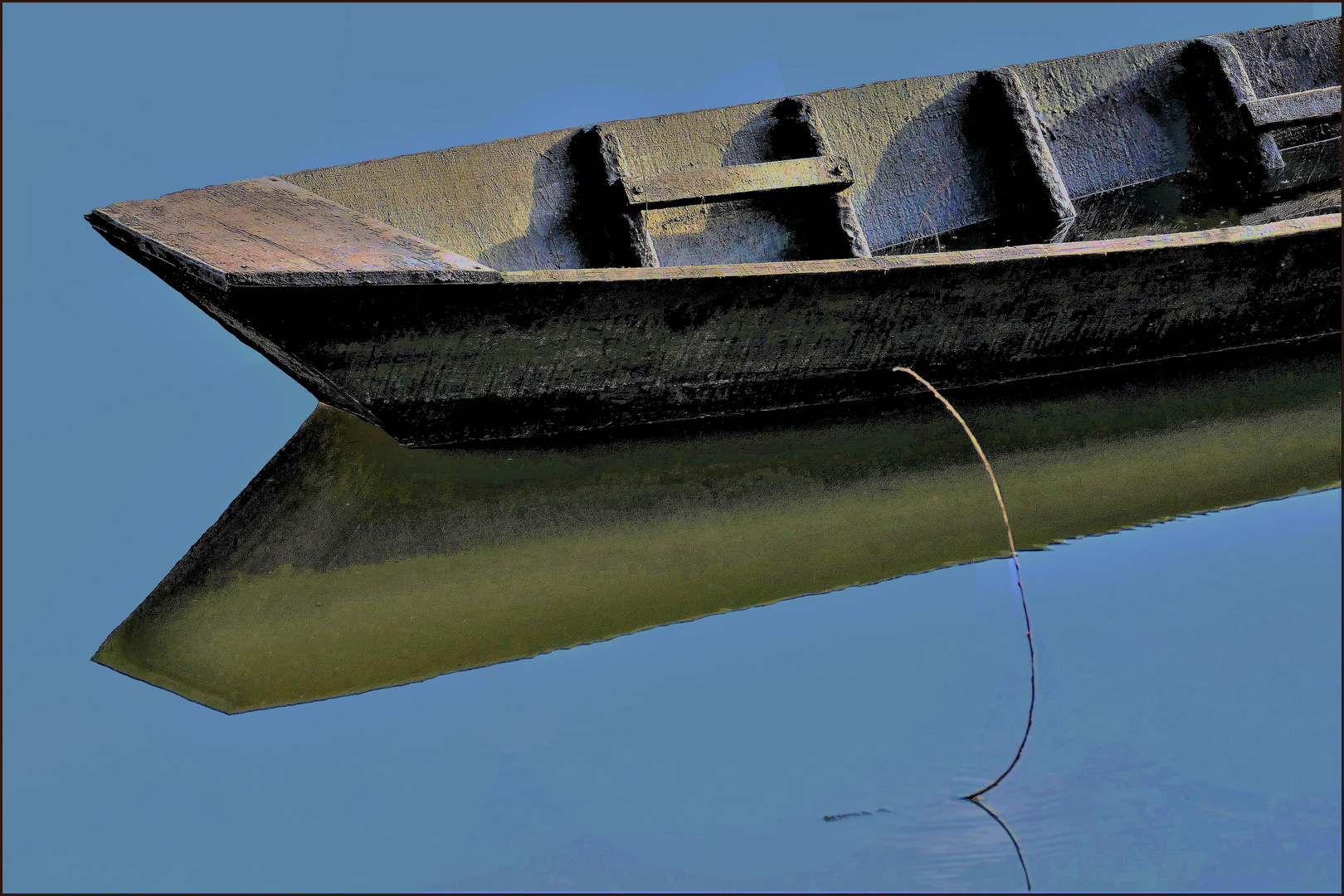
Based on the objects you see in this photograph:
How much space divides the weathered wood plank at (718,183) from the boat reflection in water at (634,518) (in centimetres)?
72

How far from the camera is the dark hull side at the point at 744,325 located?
2.70 metres

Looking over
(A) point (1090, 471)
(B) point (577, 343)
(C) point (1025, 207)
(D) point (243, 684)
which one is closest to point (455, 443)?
(B) point (577, 343)

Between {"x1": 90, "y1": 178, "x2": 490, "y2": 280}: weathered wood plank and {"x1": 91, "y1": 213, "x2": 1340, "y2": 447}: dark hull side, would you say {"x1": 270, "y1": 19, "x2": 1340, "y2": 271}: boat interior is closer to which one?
{"x1": 90, "y1": 178, "x2": 490, "y2": 280}: weathered wood plank

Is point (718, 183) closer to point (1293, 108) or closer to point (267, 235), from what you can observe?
point (267, 235)

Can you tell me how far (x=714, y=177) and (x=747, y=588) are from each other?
1279mm

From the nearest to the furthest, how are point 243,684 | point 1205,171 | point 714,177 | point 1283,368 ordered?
point 243,684 < point 714,177 < point 1283,368 < point 1205,171

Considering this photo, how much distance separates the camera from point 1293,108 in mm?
3947

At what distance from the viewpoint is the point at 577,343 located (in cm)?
289

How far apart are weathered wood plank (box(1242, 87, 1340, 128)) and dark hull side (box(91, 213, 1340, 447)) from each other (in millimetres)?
634

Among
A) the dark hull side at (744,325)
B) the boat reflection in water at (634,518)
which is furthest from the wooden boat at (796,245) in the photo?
the boat reflection in water at (634,518)

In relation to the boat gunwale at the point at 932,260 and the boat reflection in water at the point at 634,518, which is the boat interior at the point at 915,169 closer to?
the boat gunwale at the point at 932,260

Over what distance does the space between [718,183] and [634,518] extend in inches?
42.6

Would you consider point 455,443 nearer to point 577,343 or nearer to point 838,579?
point 577,343

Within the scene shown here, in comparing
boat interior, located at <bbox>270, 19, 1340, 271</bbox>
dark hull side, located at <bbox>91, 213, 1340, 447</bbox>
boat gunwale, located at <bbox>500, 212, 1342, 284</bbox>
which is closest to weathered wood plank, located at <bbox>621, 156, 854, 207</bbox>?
boat interior, located at <bbox>270, 19, 1340, 271</bbox>
